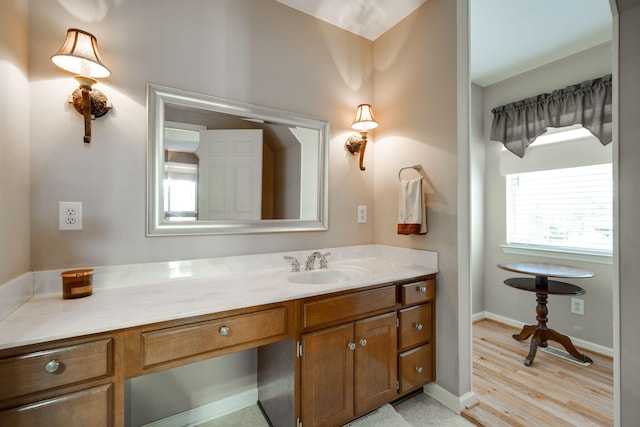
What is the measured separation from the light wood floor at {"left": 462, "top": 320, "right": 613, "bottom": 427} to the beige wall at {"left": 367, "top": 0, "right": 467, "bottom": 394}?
0.33m

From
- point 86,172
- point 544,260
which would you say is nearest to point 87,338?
point 86,172

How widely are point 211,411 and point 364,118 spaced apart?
214 cm

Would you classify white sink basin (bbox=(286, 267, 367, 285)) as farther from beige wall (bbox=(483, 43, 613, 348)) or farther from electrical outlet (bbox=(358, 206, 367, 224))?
beige wall (bbox=(483, 43, 613, 348))

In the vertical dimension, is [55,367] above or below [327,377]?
above

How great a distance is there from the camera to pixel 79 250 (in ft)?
4.43

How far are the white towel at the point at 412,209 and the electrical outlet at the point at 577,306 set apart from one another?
1.85 m

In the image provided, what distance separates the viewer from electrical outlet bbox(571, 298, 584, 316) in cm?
252

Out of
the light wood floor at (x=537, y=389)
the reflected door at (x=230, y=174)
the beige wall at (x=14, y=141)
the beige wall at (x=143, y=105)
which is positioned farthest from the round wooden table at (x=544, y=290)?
the beige wall at (x=14, y=141)

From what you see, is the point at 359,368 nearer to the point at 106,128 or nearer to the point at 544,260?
the point at 106,128

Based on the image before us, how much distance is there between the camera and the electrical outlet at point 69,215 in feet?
4.30

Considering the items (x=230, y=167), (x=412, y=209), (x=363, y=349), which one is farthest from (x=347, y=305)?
(x=230, y=167)

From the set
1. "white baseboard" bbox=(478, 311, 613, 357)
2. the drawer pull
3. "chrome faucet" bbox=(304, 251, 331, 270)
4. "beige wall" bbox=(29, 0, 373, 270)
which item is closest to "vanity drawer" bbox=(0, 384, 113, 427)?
the drawer pull

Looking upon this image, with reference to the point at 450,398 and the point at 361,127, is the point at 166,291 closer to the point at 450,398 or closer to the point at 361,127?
the point at 361,127

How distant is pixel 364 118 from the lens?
82.1 inches
